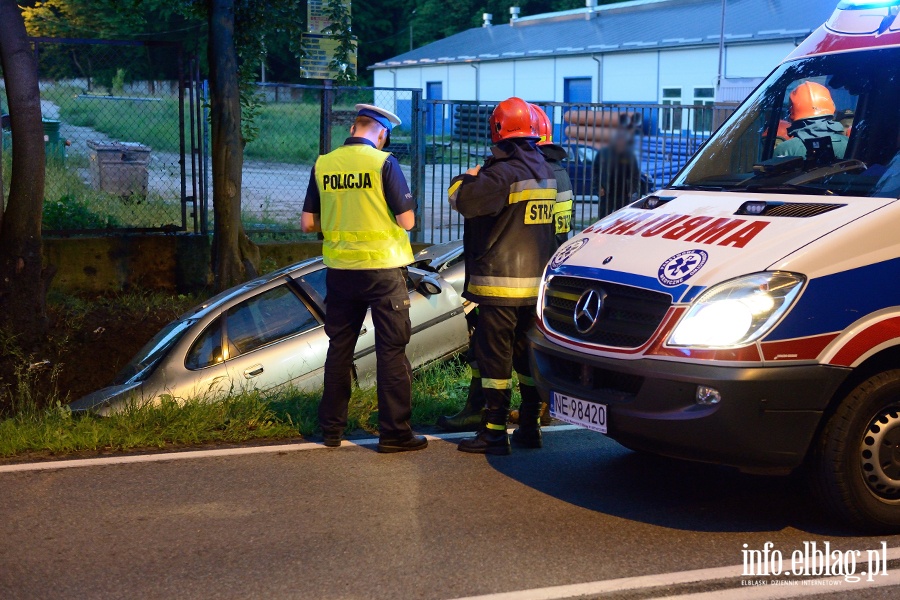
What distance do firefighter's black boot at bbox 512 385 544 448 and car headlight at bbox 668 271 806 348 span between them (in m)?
1.75

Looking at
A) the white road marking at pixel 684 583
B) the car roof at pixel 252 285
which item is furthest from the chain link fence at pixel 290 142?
the white road marking at pixel 684 583

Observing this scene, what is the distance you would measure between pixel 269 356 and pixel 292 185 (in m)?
6.81

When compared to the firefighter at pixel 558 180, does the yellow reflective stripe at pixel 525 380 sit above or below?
below


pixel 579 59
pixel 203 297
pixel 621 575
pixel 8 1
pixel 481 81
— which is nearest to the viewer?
pixel 621 575

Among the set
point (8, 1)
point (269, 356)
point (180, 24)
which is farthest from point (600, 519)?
point (180, 24)

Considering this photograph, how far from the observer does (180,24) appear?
2240 inches

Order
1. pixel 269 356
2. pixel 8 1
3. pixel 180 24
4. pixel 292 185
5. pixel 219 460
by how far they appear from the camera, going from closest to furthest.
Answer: pixel 219 460 → pixel 269 356 → pixel 8 1 → pixel 292 185 → pixel 180 24

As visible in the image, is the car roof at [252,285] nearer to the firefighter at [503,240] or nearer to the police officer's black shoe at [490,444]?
the firefighter at [503,240]

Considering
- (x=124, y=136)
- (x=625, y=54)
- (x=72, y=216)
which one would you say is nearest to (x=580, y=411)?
(x=72, y=216)

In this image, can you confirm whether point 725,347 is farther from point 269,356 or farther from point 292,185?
point 292,185

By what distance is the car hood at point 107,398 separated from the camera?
22.2 ft

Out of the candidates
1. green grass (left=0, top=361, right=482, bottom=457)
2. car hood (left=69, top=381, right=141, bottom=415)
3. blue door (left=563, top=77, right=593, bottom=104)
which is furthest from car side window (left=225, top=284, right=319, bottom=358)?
blue door (left=563, top=77, right=593, bottom=104)

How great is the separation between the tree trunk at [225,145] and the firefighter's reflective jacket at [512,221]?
490cm

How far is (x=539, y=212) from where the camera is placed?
19.1ft
